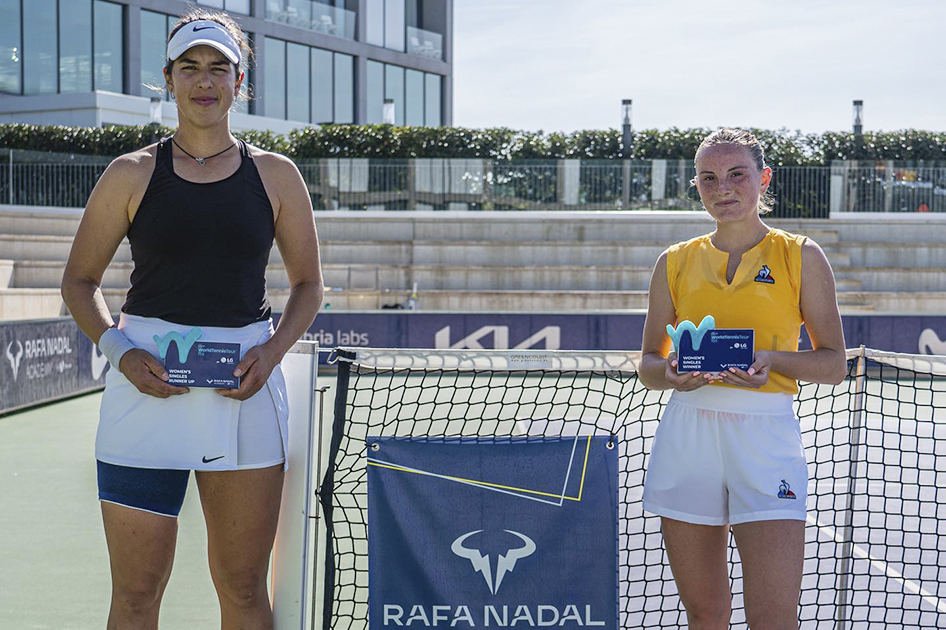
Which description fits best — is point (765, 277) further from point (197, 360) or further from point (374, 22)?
point (374, 22)

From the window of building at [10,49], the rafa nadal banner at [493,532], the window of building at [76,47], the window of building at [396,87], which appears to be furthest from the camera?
the window of building at [396,87]

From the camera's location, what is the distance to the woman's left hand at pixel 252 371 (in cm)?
292

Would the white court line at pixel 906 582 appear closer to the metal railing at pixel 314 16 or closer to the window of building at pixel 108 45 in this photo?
the window of building at pixel 108 45

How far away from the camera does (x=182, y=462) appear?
2.95 m

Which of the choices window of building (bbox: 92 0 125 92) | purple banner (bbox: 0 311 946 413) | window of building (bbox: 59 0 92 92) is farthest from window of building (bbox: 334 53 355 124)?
purple banner (bbox: 0 311 946 413)

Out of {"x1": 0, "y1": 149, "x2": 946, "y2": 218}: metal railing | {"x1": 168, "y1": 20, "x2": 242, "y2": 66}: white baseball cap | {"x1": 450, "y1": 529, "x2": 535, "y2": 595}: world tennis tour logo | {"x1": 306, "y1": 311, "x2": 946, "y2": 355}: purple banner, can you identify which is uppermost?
{"x1": 0, "y1": 149, "x2": 946, "y2": 218}: metal railing

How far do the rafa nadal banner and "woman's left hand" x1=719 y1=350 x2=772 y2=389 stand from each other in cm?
87

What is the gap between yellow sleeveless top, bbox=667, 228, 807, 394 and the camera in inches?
123

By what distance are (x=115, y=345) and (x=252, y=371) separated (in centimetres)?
37

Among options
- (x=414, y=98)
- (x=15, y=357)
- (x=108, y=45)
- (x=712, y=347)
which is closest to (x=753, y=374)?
(x=712, y=347)

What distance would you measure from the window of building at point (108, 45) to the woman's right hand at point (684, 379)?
30.3 meters

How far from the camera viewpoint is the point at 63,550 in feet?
21.4

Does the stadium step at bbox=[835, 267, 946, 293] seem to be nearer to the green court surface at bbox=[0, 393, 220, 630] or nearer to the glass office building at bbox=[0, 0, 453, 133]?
the glass office building at bbox=[0, 0, 453, 133]

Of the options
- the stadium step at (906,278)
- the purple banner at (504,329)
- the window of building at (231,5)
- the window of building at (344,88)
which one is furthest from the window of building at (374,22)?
the purple banner at (504,329)
